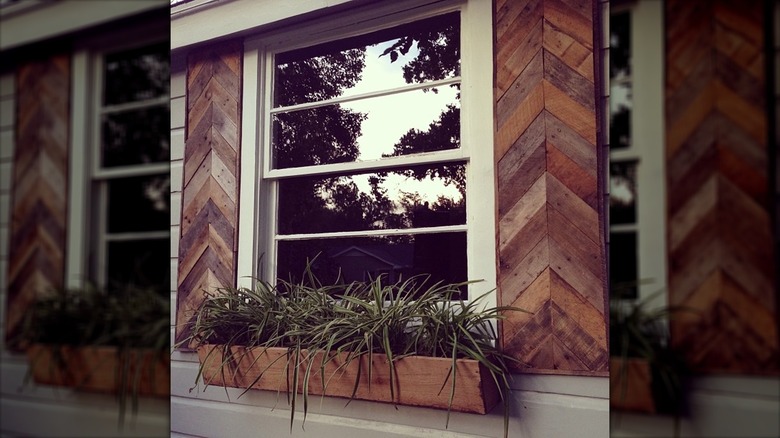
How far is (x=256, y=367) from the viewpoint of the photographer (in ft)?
4.38

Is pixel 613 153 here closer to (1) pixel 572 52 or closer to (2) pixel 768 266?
(1) pixel 572 52

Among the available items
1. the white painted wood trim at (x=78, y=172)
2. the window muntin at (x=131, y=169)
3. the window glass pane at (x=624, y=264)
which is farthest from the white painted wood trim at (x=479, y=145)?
the white painted wood trim at (x=78, y=172)

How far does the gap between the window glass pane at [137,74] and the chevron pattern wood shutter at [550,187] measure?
54.2 inches

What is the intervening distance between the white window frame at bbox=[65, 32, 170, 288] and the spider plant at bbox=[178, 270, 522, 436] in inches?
36.7

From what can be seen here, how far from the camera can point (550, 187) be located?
44.7 inches

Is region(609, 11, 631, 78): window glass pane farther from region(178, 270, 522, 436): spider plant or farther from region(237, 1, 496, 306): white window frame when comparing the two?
region(178, 270, 522, 436): spider plant

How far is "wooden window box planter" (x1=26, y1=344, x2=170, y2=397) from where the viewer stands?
1944mm

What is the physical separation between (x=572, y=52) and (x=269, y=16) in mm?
695

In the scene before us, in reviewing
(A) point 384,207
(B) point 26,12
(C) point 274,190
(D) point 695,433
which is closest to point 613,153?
(A) point 384,207

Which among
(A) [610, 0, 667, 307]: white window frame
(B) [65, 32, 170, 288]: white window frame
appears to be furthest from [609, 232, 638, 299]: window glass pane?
(B) [65, 32, 170, 288]: white window frame

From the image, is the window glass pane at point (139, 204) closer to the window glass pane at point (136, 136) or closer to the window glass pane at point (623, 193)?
the window glass pane at point (136, 136)

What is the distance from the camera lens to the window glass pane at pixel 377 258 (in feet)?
3.89

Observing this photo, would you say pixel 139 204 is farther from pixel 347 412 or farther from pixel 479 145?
pixel 479 145

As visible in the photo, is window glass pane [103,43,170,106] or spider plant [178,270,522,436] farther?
window glass pane [103,43,170,106]
